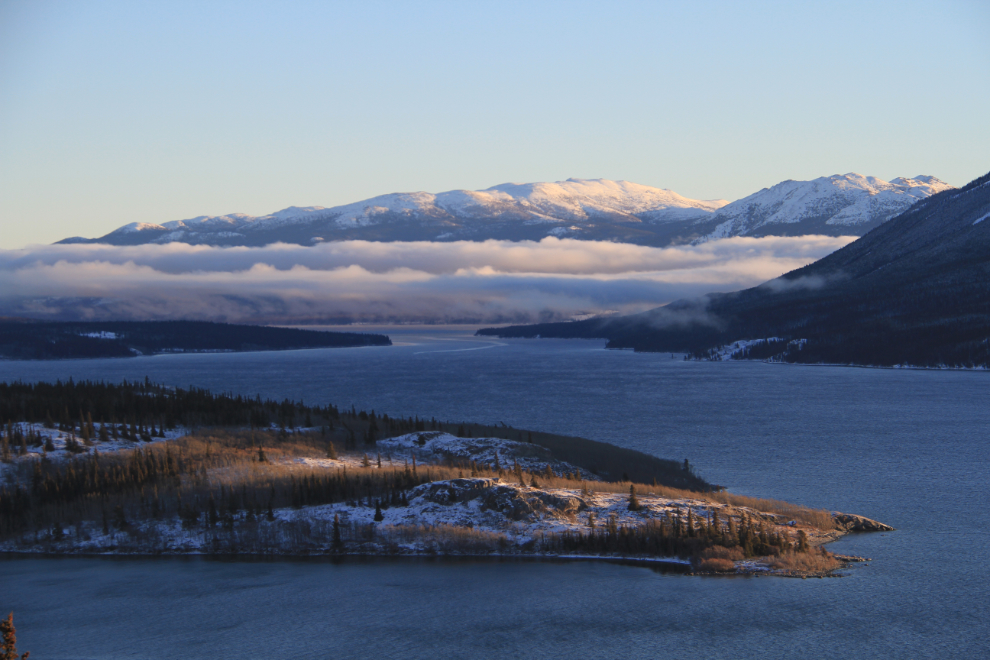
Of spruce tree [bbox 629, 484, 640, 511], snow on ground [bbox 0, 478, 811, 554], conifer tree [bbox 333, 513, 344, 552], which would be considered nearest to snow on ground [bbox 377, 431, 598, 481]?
spruce tree [bbox 629, 484, 640, 511]

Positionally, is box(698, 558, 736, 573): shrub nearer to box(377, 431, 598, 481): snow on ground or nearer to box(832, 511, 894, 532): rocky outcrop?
box(832, 511, 894, 532): rocky outcrop

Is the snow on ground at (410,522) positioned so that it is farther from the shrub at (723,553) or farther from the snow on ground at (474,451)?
the snow on ground at (474,451)

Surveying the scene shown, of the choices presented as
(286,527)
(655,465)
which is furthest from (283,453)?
(655,465)

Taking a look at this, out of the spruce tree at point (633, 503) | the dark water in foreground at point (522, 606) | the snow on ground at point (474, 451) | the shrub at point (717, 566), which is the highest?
the snow on ground at point (474, 451)

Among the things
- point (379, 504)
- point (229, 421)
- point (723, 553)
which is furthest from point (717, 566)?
point (229, 421)

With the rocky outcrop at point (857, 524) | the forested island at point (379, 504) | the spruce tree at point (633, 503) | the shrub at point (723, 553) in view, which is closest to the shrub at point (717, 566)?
the forested island at point (379, 504)

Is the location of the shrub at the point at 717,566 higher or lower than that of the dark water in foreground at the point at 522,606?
higher

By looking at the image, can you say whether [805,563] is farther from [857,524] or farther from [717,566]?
[857,524]
